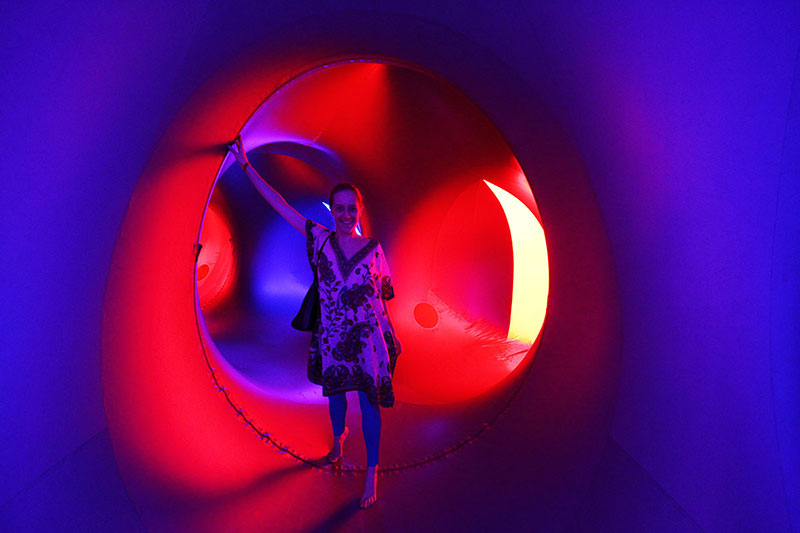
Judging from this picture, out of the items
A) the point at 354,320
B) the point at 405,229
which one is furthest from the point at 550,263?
the point at 405,229

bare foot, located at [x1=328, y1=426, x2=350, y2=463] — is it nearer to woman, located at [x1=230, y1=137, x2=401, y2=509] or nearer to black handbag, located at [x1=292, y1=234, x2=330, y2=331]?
woman, located at [x1=230, y1=137, x2=401, y2=509]

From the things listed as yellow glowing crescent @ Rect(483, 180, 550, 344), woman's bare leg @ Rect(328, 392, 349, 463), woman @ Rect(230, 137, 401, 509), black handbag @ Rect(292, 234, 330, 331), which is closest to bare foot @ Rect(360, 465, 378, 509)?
woman @ Rect(230, 137, 401, 509)

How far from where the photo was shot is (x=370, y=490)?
8.66ft

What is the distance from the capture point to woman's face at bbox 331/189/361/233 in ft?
8.54

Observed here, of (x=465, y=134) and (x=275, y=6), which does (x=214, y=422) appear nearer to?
(x=275, y=6)

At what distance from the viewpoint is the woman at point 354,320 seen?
104 inches

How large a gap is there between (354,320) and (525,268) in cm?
359

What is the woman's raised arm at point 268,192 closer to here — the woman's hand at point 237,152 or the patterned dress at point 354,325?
the woman's hand at point 237,152

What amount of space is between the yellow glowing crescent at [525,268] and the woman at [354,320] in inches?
130

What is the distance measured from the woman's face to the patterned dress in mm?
102

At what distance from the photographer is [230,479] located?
256cm

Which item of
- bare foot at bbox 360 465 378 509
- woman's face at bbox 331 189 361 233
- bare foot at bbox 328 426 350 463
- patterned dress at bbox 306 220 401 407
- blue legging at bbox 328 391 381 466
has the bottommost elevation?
bare foot at bbox 360 465 378 509

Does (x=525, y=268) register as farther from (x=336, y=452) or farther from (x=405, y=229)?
(x=336, y=452)

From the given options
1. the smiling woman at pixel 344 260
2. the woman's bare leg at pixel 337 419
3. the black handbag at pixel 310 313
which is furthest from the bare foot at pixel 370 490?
the black handbag at pixel 310 313
